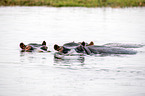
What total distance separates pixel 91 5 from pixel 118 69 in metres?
34.4

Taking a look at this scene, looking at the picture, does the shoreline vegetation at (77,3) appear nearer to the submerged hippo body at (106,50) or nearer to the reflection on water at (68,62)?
the submerged hippo body at (106,50)

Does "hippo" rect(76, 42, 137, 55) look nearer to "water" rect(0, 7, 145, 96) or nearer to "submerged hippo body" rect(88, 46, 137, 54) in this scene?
"submerged hippo body" rect(88, 46, 137, 54)

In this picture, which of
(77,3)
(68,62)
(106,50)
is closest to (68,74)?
(68,62)

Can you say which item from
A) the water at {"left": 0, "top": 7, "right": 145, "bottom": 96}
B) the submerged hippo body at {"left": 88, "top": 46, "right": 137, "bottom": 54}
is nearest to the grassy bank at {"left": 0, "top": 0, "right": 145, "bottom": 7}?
the water at {"left": 0, "top": 7, "right": 145, "bottom": 96}

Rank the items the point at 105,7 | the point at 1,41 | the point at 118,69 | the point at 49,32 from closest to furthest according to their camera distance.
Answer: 1. the point at 118,69
2. the point at 1,41
3. the point at 49,32
4. the point at 105,7

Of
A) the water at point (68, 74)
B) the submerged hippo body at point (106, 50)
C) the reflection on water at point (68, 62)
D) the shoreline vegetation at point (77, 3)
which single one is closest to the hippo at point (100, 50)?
the submerged hippo body at point (106, 50)

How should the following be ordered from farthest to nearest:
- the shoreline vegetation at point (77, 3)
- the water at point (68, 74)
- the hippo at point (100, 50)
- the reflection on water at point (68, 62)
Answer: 1. the shoreline vegetation at point (77, 3)
2. the hippo at point (100, 50)
3. the reflection on water at point (68, 62)
4. the water at point (68, 74)

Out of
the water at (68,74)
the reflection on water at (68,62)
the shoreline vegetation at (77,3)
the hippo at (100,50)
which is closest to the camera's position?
the water at (68,74)

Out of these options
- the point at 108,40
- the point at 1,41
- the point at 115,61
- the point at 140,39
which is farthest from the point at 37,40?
the point at 115,61

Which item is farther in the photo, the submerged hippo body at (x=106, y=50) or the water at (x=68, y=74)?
the submerged hippo body at (x=106, y=50)

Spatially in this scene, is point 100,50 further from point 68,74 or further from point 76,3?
point 76,3

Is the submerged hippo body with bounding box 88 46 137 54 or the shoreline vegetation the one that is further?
the shoreline vegetation

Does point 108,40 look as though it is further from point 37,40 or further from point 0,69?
point 0,69

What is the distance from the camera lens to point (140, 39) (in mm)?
20641
